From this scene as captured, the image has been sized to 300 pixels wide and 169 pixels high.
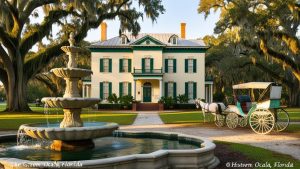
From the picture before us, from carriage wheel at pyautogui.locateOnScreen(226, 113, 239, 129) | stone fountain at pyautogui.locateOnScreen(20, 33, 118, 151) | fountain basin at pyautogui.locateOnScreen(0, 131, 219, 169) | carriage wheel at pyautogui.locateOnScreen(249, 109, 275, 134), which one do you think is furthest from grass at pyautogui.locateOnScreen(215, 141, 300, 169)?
carriage wheel at pyautogui.locateOnScreen(226, 113, 239, 129)

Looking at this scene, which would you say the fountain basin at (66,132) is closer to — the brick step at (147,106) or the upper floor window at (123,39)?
the brick step at (147,106)

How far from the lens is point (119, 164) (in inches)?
253

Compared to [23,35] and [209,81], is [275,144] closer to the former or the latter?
[23,35]

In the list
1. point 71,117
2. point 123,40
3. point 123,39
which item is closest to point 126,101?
point 123,40

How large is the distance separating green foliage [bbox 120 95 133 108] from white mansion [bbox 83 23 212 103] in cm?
185

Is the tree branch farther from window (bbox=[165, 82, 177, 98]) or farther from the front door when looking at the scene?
window (bbox=[165, 82, 177, 98])

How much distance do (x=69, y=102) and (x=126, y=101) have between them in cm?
2951

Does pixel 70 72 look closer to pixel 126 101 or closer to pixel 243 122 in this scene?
pixel 243 122

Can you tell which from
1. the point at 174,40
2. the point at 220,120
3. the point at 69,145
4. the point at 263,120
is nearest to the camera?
the point at 69,145

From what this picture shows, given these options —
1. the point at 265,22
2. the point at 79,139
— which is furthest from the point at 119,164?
the point at 265,22

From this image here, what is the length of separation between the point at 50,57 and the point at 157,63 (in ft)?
42.3

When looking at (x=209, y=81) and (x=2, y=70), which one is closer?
(x=2, y=70)

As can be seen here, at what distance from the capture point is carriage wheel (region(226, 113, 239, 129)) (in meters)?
16.5

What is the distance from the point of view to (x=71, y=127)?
8727mm
